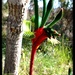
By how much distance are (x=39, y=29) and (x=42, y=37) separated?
0.08 metres

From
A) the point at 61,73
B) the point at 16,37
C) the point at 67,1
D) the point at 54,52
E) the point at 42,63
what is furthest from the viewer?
the point at 67,1

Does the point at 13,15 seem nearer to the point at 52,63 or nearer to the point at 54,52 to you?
the point at 52,63

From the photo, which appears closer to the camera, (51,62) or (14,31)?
(14,31)

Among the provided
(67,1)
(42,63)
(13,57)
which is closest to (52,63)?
(42,63)

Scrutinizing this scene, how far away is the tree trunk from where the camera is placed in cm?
194

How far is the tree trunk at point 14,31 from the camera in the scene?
194 centimetres

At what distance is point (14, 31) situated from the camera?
6.67ft

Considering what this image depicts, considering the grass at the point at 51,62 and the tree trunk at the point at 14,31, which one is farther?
the grass at the point at 51,62

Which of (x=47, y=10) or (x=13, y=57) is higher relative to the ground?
(x=47, y=10)

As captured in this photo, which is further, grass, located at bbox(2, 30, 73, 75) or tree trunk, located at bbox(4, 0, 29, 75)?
grass, located at bbox(2, 30, 73, 75)

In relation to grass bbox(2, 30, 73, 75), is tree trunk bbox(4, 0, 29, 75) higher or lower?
higher

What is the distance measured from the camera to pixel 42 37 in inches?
74.7

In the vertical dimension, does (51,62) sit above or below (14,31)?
below

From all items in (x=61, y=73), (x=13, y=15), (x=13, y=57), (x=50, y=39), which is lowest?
(x=61, y=73)
